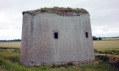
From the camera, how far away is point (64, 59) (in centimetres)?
2144

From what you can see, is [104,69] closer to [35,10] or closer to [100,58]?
[100,58]

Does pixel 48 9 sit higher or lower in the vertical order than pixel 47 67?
higher

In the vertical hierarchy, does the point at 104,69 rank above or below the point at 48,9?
below

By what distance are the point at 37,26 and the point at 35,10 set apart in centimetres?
148

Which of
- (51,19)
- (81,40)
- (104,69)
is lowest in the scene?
(104,69)

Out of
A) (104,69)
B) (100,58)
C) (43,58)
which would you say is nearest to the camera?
(104,69)

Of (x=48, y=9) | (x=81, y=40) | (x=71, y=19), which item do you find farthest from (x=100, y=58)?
(x=48, y=9)

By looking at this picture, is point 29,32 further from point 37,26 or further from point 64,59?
point 64,59

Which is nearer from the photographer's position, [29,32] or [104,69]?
[104,69]

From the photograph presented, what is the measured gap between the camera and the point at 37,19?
21.7 m

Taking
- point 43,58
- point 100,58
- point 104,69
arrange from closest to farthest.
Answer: point 104,69 < point 43,58 < point 100,58

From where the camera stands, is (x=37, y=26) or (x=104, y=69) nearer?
(x=104, y=69)

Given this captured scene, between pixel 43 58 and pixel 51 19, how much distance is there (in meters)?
3.23

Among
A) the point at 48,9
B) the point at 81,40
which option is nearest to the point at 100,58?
the point at 81,40
